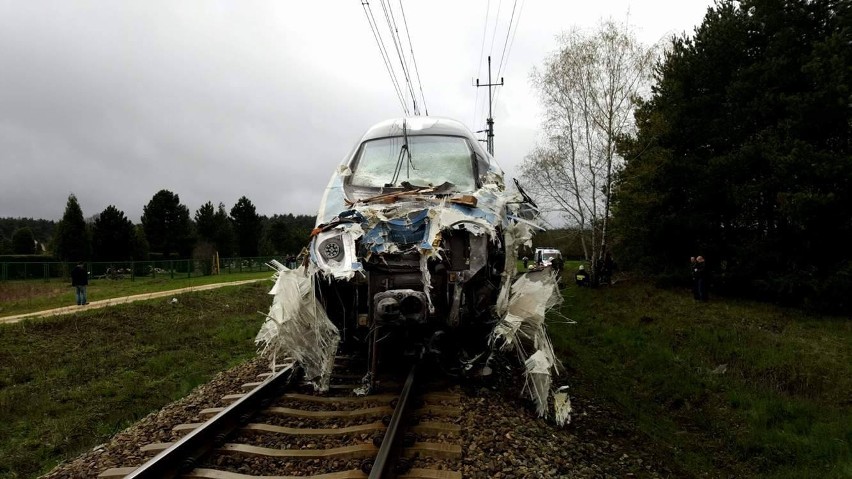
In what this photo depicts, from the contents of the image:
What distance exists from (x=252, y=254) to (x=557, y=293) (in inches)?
2075

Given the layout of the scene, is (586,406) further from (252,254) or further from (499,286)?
(252,254)

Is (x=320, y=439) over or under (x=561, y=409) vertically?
over

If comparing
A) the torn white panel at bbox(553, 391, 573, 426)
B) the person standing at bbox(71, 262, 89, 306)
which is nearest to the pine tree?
the person standing at bbox(71, 262, 89, 306)

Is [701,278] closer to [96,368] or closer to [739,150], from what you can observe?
[739,150]

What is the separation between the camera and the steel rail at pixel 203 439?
3602mm

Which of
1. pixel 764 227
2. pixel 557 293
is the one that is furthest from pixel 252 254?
pixel 557 293

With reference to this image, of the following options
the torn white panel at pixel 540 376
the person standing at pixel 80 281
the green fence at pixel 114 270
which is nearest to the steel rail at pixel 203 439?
the torn white panel at pixel 540 376

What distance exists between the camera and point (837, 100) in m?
11.7

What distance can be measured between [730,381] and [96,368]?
11481 mm

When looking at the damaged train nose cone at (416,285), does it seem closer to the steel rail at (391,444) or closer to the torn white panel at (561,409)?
the torn white panel at (561,409)

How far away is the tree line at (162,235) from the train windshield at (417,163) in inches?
1613

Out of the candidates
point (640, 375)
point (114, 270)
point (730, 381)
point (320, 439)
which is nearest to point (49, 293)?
point (114, 270)

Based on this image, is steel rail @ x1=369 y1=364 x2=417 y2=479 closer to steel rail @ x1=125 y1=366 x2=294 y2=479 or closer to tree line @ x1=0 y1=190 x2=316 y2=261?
steel rail @ x1=125 y1=366 x2=294 y2=479

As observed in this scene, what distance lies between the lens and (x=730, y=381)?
7.99 metres
